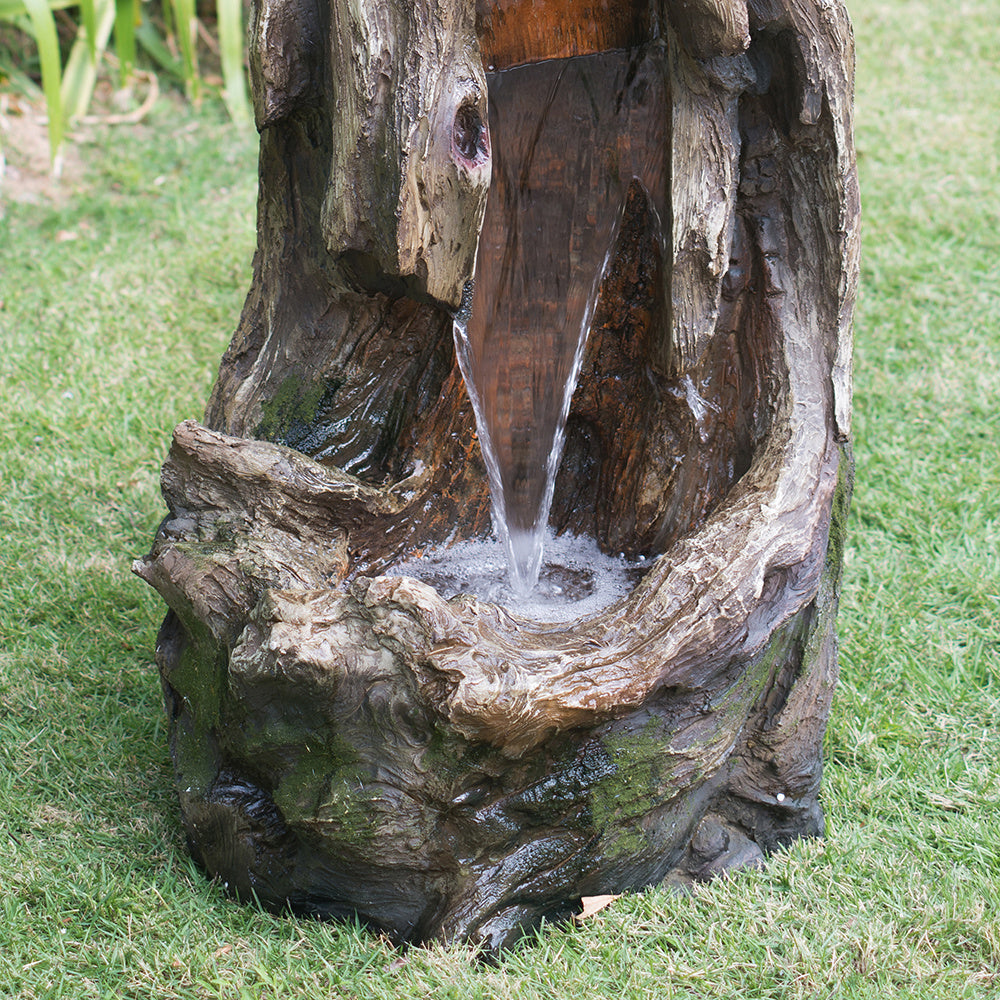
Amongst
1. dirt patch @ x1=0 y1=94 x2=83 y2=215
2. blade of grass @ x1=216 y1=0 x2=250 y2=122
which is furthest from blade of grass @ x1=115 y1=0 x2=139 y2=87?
dirt patch @ x1=0 y1=94 x2=83 y2=215

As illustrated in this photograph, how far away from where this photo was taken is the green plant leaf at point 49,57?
4605mm

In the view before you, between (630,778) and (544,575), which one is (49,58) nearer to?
(544,575)

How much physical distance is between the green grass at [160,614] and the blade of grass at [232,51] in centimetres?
29

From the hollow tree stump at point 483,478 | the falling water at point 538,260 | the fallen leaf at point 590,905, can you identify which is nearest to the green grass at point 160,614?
the fallen leaf at point 590,905

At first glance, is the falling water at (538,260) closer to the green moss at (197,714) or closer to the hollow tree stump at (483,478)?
the hollow tree stump at (483,478)

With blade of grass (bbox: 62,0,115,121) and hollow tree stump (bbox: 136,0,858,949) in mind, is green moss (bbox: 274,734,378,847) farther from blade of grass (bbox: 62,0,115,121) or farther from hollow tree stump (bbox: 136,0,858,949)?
blade of grass (bbox: 62,0,115,121)

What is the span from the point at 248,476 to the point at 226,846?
2.37 ft

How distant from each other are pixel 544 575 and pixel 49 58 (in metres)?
3.27

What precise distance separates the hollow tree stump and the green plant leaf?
8.76 feet

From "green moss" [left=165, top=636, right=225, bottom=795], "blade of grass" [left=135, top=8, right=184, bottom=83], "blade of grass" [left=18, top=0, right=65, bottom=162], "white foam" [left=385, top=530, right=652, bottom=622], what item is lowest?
"green moss" [left=165, top=636, right=225, bottom=795]

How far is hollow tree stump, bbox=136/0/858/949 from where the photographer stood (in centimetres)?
205

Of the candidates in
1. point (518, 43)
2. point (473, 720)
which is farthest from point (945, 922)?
point (518, 43)

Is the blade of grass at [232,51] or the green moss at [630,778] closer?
the green moss at [630,778]

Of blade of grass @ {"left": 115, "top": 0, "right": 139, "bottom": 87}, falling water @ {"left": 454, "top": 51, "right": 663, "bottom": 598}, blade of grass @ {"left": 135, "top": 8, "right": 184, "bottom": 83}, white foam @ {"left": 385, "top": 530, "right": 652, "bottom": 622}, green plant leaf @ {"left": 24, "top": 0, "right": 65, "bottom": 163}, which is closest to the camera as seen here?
falling water @ {"left": 454, "top": 51, "right": 663, "bottom": 598}
